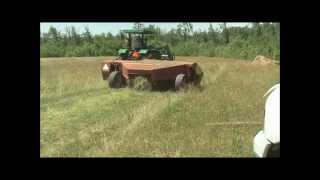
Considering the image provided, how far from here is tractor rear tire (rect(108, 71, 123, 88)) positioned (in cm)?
748

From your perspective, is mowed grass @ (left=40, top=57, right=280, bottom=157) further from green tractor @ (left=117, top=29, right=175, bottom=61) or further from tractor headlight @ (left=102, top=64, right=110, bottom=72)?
green tractor @ (left=117, top=29, right=175, bottom=61)

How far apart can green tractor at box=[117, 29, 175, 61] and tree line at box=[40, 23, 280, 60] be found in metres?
0.06

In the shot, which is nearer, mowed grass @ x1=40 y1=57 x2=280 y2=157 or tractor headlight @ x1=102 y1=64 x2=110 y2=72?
mowed grass @ x1=40 y1=57 x2=280 y2=157

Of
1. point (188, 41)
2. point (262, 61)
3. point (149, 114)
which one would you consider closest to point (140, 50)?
point (188, 41)

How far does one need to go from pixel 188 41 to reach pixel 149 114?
2.90 ft

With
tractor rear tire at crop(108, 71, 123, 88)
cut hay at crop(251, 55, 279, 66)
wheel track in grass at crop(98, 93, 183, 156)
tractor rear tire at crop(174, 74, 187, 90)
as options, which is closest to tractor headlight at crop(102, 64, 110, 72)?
tractor rear tire at crop(108, 71, 123, 88)

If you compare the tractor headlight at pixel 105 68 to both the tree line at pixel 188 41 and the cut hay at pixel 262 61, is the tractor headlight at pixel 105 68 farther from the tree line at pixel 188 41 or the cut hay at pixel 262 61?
the cut hay at pixel 262 61

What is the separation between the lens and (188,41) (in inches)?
294

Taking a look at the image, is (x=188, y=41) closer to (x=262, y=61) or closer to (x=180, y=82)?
(x=180, y=82)

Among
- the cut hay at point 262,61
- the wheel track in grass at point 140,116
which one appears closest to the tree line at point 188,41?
the cut hay at point 262,61
